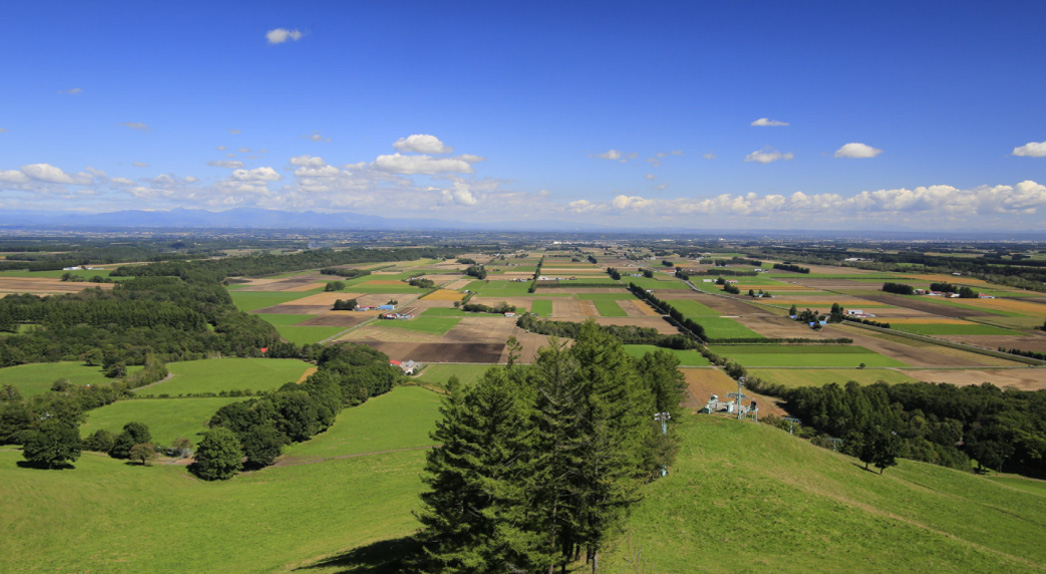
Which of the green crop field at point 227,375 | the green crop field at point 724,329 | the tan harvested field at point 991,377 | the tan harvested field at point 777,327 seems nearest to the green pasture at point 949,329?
the tan harvested field at point 777,327

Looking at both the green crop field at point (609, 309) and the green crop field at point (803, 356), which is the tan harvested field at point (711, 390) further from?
the green crop field at point (609, 309)

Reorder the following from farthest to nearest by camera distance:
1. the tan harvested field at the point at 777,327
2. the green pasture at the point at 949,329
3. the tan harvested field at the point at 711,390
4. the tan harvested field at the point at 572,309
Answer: the tan harvested field at the point at 572,309 < the tan harvested field at the point at 777,327 < the green pasture at the point at 949,329 < the tan harvested field at the point at 711,390

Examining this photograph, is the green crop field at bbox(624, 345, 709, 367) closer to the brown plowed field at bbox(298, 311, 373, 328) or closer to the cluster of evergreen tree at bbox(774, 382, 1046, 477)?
the cluster of evergreen tree at bbox(774, 382, 1046, 477)

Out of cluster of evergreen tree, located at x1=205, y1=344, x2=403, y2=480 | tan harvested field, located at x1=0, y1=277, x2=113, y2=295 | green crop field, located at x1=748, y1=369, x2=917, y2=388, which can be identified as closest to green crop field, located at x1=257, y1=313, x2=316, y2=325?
tan harvested field, located at x1=0, y1=277, x2=113, y2=295

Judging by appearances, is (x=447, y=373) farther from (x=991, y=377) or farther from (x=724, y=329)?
(x=991, y=377)

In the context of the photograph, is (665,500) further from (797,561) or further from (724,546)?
(797,561)

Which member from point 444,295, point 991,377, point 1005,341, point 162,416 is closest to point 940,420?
point 991,377
